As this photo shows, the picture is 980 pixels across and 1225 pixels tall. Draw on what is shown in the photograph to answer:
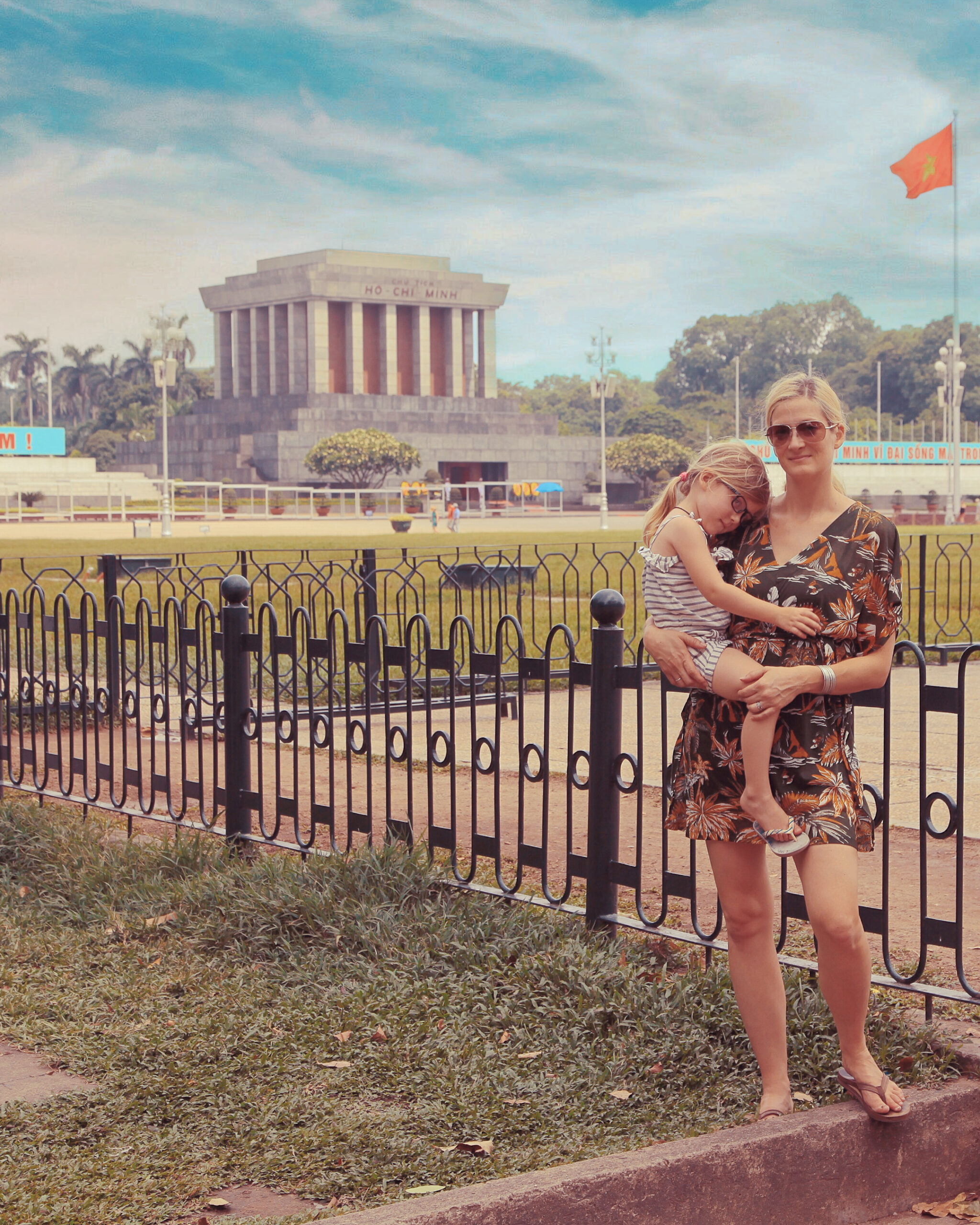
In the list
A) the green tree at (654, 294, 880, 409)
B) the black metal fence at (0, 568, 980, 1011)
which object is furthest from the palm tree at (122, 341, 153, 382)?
the black metal fence at (0, 568, 980, 1011)

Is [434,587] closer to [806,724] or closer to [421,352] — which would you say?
[806,724]

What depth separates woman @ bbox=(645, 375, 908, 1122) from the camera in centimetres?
295

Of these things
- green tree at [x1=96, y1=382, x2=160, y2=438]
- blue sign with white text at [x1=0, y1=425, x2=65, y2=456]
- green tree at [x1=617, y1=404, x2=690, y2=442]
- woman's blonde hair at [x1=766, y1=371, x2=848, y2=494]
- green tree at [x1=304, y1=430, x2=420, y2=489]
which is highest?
green tree at [x1=96, y1=382, x2=160, y2=438]

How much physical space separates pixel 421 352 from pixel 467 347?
3.76 metres

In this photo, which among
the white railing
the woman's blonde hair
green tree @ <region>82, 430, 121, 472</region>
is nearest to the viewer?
the woman's blonde hair

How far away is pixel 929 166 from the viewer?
4078cm

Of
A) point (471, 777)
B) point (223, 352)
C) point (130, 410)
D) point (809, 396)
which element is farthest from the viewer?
point (130, 410)

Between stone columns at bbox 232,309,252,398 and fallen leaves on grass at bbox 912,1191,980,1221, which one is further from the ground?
stone columns at bbox 232,309,252,398

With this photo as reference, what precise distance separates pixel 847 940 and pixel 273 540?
30668mm

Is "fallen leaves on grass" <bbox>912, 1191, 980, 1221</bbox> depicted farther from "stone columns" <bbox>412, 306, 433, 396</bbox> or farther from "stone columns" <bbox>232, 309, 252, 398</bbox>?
"stone columns" <bbox>232, 309, 252, 398</bbox>

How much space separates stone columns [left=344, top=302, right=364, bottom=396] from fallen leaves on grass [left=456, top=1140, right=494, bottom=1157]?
283 ft

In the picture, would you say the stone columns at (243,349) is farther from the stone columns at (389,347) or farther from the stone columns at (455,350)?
the stone columns at (455,350)

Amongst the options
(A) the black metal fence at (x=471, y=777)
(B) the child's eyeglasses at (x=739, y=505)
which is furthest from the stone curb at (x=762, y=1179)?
(B) the child's eyeglasses at (x=739, y=505)

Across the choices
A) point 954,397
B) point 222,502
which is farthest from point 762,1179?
point 222,502
